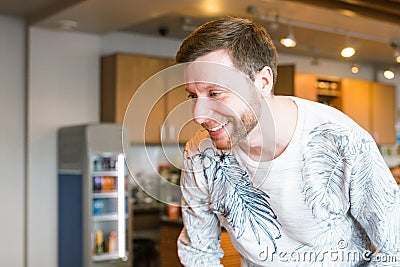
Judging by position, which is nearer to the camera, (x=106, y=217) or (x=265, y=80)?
(x=265, y=80)

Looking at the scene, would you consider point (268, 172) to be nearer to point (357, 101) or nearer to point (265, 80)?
point (265, 80)

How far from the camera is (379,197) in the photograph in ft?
4.33

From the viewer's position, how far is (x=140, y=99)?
1.12 meters

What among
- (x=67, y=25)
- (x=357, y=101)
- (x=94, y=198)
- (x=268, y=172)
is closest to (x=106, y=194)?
(x=94, y=198)

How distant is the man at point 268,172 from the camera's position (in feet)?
3.87

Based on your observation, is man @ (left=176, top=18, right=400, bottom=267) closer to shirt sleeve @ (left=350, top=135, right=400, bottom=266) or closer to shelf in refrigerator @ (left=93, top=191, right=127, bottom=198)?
shirt sleeve @ (left=350, top=135, right=400, bottom=266)

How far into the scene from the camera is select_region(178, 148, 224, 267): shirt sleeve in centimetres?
151

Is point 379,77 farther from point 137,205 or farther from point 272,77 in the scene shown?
point 272,77

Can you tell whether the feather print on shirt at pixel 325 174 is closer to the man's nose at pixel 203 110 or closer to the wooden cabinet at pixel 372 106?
the man's nose at pixel 203 110

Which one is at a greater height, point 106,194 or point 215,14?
point 215,14

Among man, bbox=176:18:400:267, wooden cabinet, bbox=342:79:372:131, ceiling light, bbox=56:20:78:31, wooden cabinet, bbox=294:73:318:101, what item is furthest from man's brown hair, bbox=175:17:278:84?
wooden cabinet, bbox=342:79:372:131

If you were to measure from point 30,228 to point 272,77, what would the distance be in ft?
15.4

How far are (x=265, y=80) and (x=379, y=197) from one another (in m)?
0.39

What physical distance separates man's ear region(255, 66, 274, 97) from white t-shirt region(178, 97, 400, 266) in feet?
0.55
